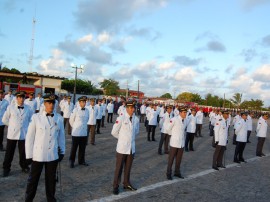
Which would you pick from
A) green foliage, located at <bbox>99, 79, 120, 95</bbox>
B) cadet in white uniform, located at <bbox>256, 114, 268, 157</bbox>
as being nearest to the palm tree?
green foliage, located at <bbox>99, 79, 120, 95</bbox>

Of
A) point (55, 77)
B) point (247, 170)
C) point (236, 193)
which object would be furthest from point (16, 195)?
point (55, 77)

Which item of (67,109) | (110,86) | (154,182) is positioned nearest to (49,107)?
(154,182)

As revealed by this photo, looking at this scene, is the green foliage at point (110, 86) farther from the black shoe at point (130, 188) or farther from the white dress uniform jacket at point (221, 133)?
the black shoe at point (130, 188)

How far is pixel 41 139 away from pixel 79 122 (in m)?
3.48

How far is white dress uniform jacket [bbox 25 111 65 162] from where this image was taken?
5148mm

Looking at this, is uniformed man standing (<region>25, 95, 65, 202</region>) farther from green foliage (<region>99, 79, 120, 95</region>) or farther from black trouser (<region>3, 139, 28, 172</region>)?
green foliage (<region>99, 79, 120, 95</region>)

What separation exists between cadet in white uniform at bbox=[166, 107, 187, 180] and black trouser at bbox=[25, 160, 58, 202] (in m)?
3.48

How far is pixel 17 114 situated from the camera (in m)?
7.47

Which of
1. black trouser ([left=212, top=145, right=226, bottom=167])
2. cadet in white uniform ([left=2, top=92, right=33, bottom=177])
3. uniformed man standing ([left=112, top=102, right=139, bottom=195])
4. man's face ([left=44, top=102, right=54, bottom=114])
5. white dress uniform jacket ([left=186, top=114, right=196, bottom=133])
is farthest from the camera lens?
white dress uniform jacket ([left=186, top=114, right=196, bottom=133])

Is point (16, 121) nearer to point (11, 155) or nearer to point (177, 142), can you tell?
point (11, 155)

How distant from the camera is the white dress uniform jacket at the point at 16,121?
7.27m

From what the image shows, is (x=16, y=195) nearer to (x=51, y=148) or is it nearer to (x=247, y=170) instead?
(x=51, y=148)

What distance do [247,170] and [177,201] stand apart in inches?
190

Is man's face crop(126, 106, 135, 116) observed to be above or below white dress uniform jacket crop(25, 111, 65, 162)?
above
